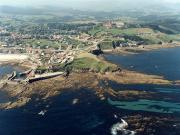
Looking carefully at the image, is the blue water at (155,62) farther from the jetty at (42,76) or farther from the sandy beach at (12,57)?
the sandy beach at (12,57)

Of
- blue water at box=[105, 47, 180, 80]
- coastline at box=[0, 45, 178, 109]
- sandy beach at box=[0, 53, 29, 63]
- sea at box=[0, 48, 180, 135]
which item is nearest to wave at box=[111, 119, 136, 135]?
sea at box=[0, 48, 180, 135]

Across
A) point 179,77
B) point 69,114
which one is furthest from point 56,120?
point 179,77

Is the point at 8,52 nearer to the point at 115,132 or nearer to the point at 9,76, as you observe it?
the point at 9,76

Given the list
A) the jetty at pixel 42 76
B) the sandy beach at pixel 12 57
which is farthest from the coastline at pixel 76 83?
the sandy beach at pixel 12 57

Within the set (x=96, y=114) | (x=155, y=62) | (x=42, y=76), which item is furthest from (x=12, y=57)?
(x=96, y=114)

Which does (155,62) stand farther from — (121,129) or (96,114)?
(121,129)

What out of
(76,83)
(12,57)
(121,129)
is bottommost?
(12,57)

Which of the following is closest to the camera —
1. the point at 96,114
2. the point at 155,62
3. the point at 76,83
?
the point at 96,114
